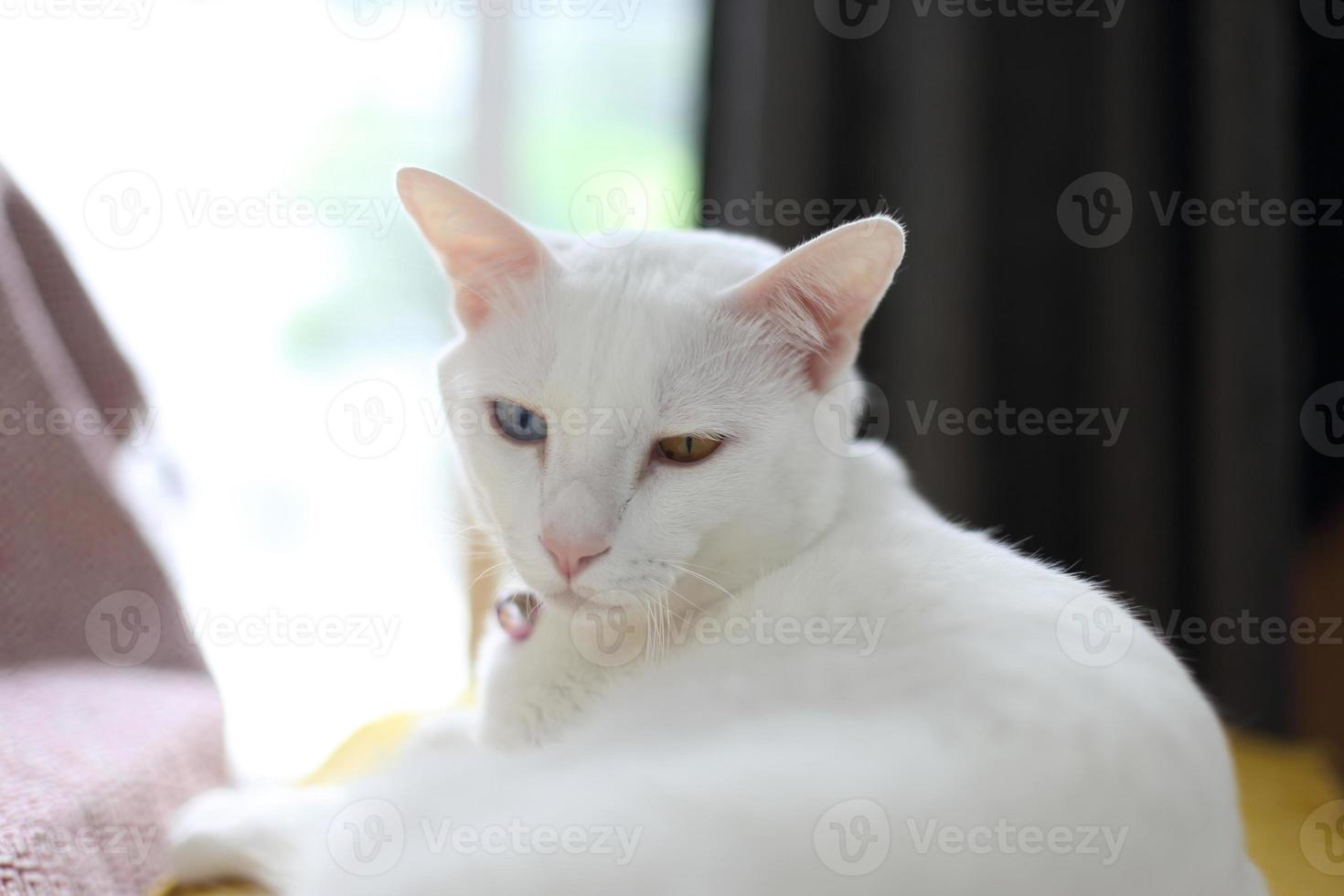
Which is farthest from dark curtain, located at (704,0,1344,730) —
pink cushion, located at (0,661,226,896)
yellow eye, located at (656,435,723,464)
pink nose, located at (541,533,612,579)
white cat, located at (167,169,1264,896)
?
pink cushion, located at (0,661,226,896)

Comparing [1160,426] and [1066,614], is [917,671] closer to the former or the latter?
[1066,614]

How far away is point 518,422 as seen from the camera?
3.05ft

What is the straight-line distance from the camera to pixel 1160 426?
191 cm

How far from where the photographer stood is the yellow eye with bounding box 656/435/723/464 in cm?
90

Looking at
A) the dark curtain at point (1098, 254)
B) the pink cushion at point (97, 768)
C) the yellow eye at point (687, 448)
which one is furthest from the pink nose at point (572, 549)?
the dark curtain at point (1098, 254)

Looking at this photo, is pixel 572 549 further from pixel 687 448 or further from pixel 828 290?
pixel 828 290

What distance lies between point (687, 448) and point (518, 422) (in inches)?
6.8

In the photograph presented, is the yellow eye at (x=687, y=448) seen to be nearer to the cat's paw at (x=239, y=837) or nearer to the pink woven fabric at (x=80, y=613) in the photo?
the cat's paw at (x=239, y=837)

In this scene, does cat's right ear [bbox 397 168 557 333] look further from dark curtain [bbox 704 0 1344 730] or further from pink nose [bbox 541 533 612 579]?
dark curtain [bbox 704 0 1344 730]

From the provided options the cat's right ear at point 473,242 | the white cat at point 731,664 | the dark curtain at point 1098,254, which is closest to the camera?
the white cat at point 731,664

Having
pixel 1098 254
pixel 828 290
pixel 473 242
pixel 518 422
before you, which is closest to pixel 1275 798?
pixel 1098 254

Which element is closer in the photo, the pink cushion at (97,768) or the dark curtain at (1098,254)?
the pink cushion at (97,768)

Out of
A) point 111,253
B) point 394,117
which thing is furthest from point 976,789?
point 394,117

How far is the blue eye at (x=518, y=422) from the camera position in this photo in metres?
0.92
